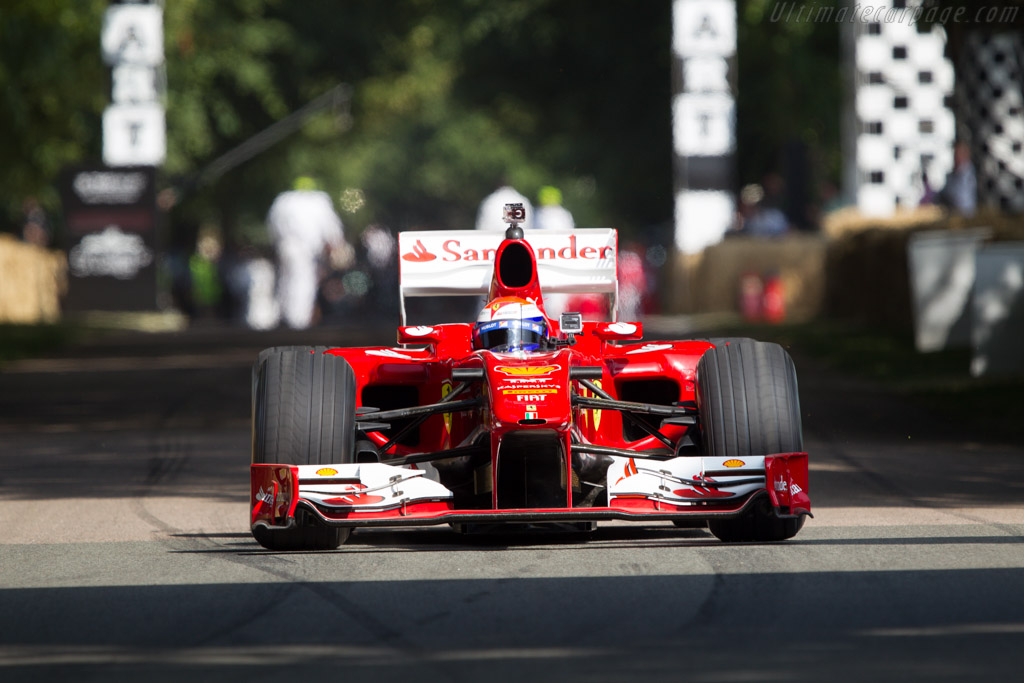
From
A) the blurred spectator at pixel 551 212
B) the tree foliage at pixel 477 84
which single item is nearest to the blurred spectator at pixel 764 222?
the tree foliage at pixel 477 84

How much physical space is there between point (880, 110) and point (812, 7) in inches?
307

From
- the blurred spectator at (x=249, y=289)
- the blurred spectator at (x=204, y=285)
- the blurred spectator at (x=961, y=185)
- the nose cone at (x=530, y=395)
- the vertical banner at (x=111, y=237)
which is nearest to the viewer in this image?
the nose cone at (x=530, y=395)

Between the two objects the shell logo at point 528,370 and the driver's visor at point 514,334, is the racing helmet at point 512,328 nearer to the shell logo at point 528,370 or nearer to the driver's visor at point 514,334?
the driver's visor at point 514,334

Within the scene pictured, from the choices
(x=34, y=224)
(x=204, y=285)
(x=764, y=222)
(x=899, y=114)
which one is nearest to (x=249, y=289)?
(x=204, y=285)

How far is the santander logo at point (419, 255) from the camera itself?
957cm

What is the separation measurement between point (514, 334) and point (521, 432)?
106 cm

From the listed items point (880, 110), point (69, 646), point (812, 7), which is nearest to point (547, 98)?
point (812, 7)

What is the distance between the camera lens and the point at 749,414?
307 inches

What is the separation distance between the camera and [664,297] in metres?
38.5

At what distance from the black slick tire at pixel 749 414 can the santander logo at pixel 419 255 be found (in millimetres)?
2073

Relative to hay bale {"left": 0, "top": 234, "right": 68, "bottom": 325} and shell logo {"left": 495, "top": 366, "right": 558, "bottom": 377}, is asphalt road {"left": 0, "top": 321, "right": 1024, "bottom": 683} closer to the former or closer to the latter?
shell logo {"left": 495, "top": 366, "right": 558, "bottom": 377}

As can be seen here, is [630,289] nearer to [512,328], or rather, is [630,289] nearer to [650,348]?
[650,348]

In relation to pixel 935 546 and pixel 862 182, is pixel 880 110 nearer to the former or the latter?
pixel 862 182

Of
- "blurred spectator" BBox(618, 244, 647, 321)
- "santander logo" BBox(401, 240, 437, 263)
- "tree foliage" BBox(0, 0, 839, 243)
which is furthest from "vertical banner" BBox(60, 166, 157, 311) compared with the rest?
"santander logo" BBox(401, 240, 437, 263)
